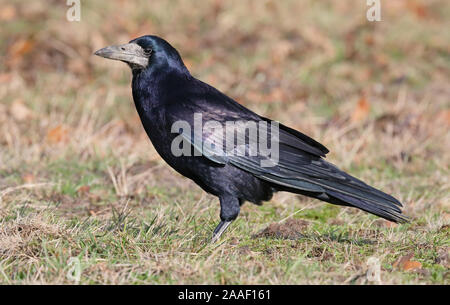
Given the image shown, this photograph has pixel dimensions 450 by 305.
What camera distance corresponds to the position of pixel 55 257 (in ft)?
11.0

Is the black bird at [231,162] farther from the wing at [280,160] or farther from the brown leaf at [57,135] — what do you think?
the brown leaf at [57,135]

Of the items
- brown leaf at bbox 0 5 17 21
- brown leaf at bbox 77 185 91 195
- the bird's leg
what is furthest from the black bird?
brown leaf at bbox 0 5 17 21

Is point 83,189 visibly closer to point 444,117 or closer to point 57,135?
point 57,135

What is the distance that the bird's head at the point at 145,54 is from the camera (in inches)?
167

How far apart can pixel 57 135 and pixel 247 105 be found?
223cm

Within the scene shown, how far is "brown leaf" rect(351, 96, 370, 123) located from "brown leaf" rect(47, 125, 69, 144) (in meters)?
2.70

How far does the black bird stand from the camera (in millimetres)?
3949

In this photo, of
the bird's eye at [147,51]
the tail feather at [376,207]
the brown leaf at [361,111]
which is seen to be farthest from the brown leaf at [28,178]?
the brown leaf at [361,111]

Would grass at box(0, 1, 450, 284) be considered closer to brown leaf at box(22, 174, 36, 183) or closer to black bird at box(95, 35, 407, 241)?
brown leaf at box(22, 174, 36, 183)

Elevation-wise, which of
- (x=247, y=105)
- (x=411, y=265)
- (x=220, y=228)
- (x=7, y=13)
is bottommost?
(x=411, y=265)

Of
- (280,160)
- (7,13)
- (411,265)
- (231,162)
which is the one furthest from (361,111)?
(7,13)

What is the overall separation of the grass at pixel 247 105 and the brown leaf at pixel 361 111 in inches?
0.6

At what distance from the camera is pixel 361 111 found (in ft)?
23.7
